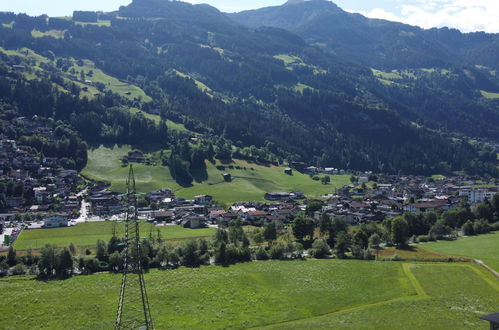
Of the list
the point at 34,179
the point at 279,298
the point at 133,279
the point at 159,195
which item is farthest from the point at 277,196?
the point at 133,279

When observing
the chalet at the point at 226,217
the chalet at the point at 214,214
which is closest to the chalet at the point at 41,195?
the chalet at the point at 214,214

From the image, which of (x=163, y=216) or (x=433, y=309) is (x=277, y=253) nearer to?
A: (x=433, y=309)

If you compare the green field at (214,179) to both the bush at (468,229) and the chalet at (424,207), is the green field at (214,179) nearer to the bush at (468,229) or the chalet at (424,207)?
the chalet at (424,207)

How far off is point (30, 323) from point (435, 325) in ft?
139

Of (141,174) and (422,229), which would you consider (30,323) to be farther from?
(141,174)

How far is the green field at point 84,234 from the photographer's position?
91875 mm

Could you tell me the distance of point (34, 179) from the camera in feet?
480

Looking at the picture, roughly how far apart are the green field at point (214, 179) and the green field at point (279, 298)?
7192 cm

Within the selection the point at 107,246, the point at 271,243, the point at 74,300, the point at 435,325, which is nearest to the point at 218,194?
the point at 271,243

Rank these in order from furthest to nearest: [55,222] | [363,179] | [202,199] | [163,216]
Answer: [363,179], [202,199], [163,216], [55,222]

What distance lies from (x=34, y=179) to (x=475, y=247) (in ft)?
382

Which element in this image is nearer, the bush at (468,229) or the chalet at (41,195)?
the bush at (468,229)

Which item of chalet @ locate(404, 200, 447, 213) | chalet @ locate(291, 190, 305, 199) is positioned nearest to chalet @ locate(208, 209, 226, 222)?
chalet @ locate(291, 190, 305, 199)

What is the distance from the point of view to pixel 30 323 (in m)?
54.7
